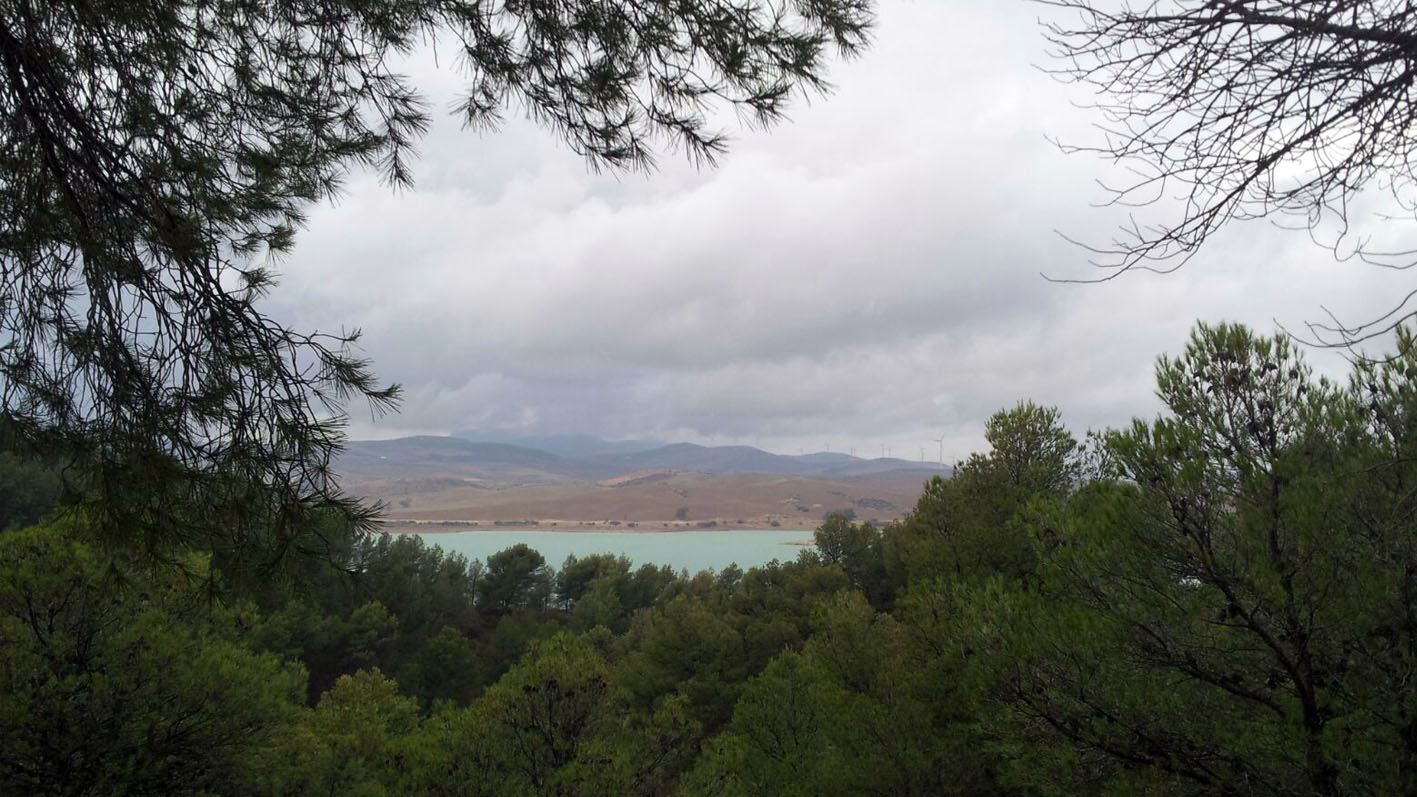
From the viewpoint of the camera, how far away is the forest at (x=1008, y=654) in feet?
14.4

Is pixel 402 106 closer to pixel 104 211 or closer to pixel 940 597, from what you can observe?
pixel 104 211

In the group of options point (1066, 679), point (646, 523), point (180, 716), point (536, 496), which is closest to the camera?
point (1066, 679)

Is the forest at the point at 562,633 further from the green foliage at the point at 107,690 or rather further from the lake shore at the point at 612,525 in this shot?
the lake shore at the point at 612,525

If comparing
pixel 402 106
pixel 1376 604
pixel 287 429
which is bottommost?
pixel 1376 604

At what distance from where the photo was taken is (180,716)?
6.91 m

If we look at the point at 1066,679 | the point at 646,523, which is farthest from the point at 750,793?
the point at 646,523

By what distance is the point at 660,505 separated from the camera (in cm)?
17312

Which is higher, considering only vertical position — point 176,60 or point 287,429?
point 176,60

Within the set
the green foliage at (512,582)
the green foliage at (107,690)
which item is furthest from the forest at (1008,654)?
the green foliage at (512,582)

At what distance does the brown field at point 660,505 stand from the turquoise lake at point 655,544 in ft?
26.7

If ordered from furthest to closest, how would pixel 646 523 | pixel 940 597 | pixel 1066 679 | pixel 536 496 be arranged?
pixel 536 496 < pixel 646 523 < pixel 940 597 < pixel 1066 679

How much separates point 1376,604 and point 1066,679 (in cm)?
190

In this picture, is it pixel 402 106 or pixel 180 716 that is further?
pixel 180 716

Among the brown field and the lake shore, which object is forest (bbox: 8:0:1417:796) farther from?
the lake shore
